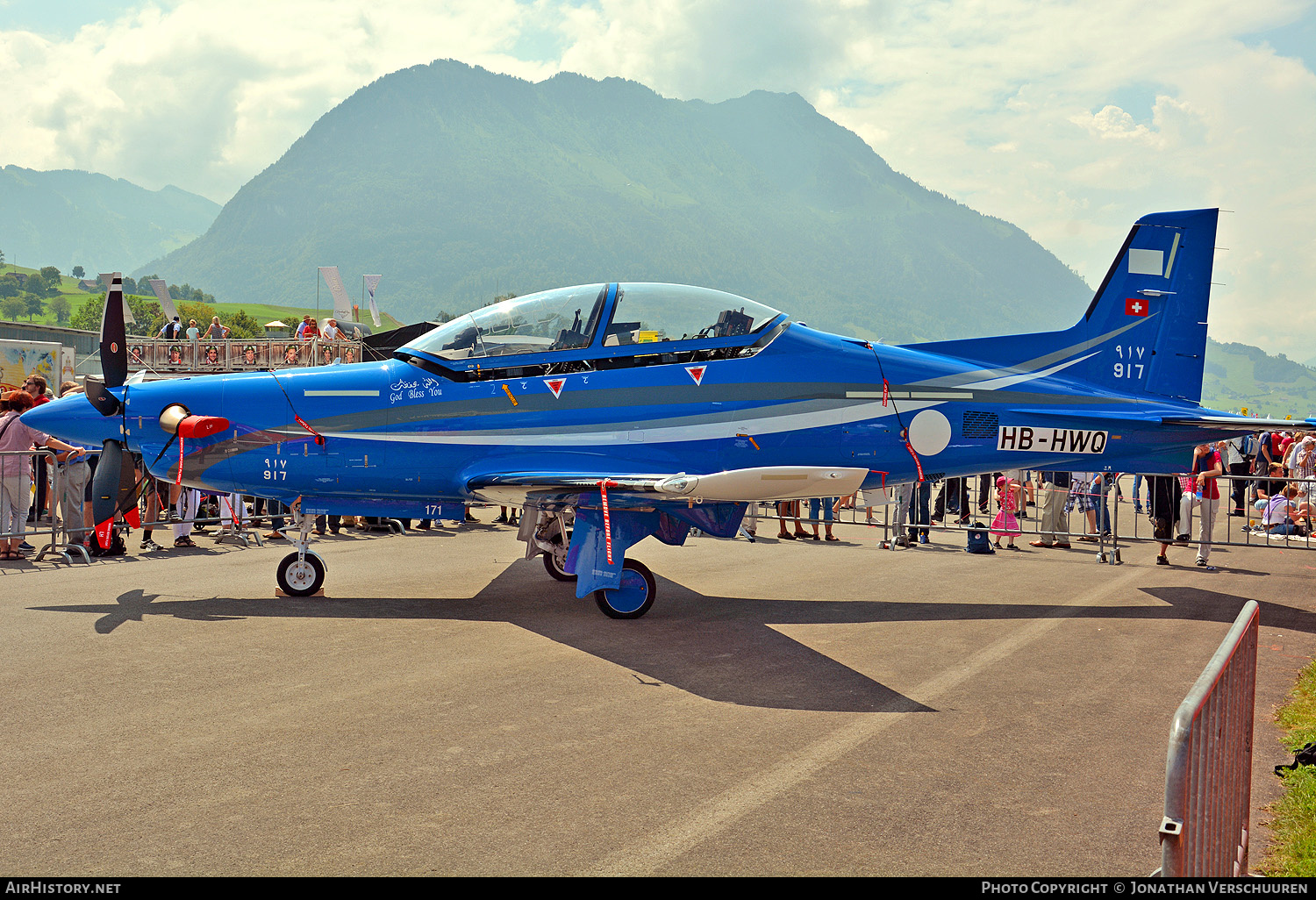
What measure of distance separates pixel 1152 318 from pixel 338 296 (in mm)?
30542

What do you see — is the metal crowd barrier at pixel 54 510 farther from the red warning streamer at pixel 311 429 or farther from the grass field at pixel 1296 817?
the grass field at pixel 1296 817

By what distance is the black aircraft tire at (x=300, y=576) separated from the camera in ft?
31.0

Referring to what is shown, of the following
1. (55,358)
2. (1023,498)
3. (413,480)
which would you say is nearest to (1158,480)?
(1023,498)

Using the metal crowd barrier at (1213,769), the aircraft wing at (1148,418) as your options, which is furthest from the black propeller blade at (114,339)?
the aircraft wing at (1148,418)

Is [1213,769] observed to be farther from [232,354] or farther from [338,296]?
[338,296]

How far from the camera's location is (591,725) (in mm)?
5594

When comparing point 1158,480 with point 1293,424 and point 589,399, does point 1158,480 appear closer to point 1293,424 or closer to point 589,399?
point 1293,424

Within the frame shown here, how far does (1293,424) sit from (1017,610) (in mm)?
3142

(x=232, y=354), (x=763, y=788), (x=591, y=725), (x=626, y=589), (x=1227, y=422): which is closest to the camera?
(x=763, y=788)

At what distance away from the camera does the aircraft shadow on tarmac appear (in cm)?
658

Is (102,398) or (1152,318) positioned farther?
(1152,318)

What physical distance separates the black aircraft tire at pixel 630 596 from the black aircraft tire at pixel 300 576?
3.15 m

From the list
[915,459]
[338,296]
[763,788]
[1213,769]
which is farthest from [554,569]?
[338,296]

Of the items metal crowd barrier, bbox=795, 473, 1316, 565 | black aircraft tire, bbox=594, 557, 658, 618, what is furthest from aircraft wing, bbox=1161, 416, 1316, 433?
black aircraft tire, bbox=594, 557, 658, 618
